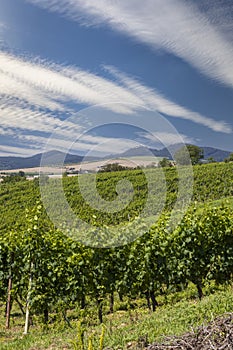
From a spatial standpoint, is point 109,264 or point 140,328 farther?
point 109,264

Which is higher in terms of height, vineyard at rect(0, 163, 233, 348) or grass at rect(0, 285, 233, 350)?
vineyard at rect(0, 163, 233, 348)

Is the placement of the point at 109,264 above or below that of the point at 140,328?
above

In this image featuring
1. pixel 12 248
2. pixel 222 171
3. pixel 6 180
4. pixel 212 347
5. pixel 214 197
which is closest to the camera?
pixel 212 347

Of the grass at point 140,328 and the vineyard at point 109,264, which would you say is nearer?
the grass at point 140,328

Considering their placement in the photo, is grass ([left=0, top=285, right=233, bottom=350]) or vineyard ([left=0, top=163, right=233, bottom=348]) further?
vineyard ([left=0, top=163, right=233, bottom=348])

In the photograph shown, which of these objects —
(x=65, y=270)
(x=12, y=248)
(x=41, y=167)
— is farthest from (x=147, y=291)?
(x=41, y=167)

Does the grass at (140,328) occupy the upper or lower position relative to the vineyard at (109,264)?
lower

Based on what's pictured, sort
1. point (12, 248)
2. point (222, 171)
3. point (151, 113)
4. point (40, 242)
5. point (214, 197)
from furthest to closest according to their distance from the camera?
point (222, 171) < point (214, 197) < point (12, 248) < point (40, 242) < point (151, 113)

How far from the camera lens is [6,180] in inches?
2773

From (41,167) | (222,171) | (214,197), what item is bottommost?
(41,167)

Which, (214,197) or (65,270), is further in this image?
(214,197)

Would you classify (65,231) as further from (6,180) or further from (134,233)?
(6,180)

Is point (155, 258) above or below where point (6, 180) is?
below

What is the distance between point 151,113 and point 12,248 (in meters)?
6.98
